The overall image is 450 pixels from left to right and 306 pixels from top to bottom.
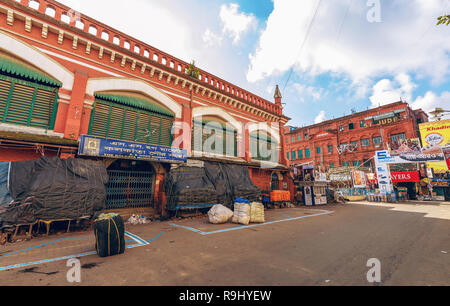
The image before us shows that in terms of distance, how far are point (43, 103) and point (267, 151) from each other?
610 inches

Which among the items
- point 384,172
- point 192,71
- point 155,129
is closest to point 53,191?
→ point 155,129

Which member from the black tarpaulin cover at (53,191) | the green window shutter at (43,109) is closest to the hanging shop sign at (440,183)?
the black tarpaulin cover at (53,191)

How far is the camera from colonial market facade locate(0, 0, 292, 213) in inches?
318

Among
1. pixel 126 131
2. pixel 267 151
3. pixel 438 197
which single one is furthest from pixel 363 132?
pixel 126 131

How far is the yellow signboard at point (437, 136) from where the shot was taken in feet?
79.9

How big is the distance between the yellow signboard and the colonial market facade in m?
26.3

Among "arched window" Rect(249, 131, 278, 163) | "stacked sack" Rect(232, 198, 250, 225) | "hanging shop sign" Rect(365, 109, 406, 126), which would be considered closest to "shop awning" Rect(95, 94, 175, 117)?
"stacked sack" Rect(232, 198, 250, 225)

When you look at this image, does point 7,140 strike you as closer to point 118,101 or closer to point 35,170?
point 35,170

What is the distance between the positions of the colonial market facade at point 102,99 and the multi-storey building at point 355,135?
20.3 meters

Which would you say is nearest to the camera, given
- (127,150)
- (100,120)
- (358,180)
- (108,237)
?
(108,237)

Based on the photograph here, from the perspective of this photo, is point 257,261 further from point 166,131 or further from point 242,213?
point 166,131

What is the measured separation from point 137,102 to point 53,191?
6.10 metres

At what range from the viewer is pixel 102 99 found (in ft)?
33.2

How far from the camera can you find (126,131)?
10680 millimetres
